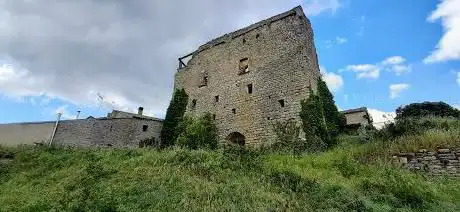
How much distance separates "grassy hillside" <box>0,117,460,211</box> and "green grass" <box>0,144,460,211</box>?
0.02 metres

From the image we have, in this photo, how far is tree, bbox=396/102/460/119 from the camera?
23.9 metres

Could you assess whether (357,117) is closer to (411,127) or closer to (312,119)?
(312,119)

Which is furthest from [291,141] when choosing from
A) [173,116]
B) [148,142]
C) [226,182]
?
[148,142]

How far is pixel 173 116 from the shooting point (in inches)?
867

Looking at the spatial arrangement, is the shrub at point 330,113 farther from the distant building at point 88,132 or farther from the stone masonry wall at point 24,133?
the stone masonry wall at point 24,133

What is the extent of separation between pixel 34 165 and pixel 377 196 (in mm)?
10293

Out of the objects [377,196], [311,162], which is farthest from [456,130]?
[377,196]

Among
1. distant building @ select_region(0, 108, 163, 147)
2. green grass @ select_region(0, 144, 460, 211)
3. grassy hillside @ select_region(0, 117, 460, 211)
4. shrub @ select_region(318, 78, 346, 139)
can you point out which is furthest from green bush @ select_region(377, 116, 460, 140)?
distant building @ select_region(0, 108, 163, 147)

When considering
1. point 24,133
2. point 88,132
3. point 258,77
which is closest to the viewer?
point 258,77

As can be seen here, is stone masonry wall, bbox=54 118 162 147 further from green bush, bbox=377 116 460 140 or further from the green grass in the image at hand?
green bush, bbox=377 116 460 140

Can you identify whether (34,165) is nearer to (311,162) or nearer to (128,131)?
(311,162)

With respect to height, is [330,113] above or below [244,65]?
below

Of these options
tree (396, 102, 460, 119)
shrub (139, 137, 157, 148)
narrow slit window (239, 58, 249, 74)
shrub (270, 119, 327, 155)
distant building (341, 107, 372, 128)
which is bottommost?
shrub (270, 119, 327, 155)

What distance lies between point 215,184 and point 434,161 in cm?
669
